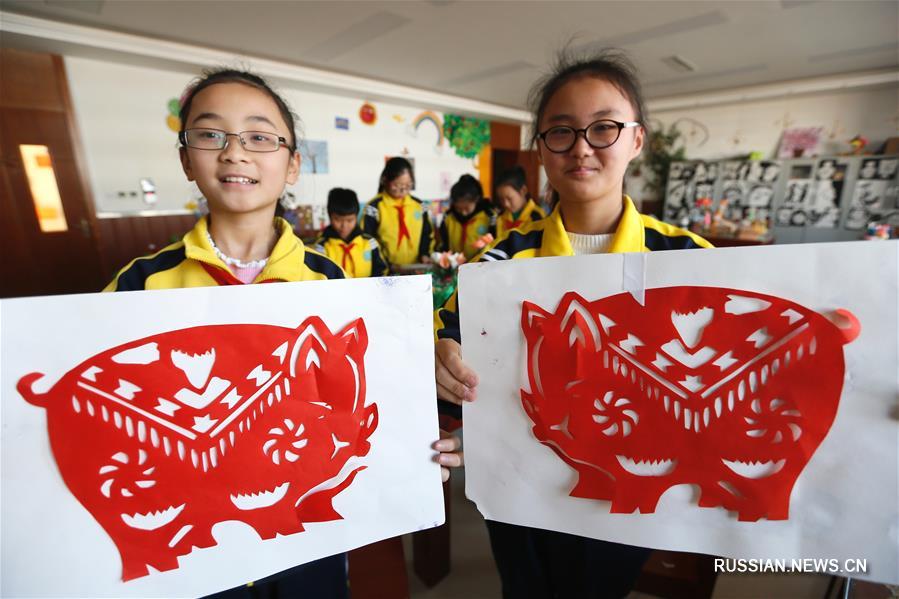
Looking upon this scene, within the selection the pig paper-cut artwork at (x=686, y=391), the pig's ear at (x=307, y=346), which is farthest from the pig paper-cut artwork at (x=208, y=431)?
the pig paper-cut artwork at (x=686, y=391)

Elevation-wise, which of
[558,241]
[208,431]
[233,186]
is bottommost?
[208,431]

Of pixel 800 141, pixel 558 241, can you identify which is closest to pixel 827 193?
pixel 800 141

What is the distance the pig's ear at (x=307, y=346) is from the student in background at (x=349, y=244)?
1623 millimetres

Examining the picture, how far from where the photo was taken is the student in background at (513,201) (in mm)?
2604

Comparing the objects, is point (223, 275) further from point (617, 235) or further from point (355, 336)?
point (617, 235)

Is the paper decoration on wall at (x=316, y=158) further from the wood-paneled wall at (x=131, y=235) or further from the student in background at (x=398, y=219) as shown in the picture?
the student in background at (x=398, y=219)

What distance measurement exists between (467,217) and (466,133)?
13.4 ft

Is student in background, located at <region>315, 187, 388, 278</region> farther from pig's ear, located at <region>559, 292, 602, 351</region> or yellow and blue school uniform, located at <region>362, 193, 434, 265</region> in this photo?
pig's ear, located at <region>559, 292, 602, 351</region>

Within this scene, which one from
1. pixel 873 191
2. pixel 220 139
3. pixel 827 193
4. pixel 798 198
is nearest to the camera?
pixel 220 139

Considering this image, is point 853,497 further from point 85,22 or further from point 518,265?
point 85,22

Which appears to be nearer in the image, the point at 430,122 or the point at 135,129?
the point at 135,129

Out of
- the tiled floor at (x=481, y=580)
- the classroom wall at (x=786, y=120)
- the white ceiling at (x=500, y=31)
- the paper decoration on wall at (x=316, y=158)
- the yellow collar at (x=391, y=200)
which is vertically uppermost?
the white ceiling at (x=500, y=31)

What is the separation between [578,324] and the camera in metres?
0.55

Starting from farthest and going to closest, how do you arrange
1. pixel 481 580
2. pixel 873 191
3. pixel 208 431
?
pixel 873 191 → pixel 481 580 → pixel 208 431
